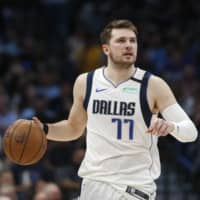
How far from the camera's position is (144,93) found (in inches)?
239

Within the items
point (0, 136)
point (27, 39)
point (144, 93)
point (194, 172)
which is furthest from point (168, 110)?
point (27, 39)

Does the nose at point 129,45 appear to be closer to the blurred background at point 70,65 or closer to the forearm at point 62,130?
the forearm at point 62,130

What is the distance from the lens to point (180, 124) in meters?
5.96

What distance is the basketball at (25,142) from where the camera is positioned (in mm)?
6406

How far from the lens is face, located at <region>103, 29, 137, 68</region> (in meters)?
6.14

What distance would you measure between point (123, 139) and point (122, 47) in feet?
2.30

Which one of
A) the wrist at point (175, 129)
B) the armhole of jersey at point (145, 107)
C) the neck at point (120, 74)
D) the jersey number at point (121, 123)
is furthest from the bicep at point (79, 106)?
the wrist at point (175, 129)

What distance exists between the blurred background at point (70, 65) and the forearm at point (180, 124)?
252 centimetres

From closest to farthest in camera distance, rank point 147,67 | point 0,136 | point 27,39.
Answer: point 0,136 < point 147,67 < point 27,39

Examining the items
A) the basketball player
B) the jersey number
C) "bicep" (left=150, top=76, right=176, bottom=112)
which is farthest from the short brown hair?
the jersey number

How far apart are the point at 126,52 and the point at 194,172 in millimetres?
4059

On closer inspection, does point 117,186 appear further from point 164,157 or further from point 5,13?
point 5,13

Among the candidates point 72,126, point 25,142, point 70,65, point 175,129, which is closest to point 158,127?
point 175,129

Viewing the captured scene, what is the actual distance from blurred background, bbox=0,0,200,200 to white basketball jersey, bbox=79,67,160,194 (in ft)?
7.34
